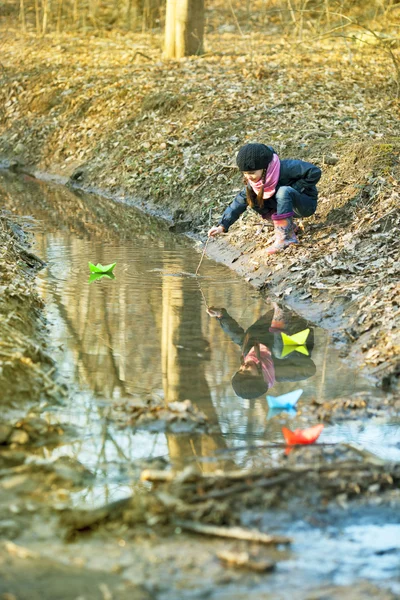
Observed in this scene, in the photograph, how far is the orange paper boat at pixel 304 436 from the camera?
4.59 metres

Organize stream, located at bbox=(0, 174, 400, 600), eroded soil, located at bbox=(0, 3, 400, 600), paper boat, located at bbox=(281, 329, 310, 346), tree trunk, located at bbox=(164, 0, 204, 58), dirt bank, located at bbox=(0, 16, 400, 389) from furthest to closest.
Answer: tree trunk, located at bbox=(164, 0, 204, 58) < dirt bank, located at bbox=(0, 16, 400, 389) < paper boat, located at bbox=(281, 329, 310, 346) < stream, located at bbox=(0, 174, 400, 600) < eroded soil, located at bbox=(0, 3, 400, 600)

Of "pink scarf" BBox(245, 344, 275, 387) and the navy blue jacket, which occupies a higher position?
the navy blue jacket

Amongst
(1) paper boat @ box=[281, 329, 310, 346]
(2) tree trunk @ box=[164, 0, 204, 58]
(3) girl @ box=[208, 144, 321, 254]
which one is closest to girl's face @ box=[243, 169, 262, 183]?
(3) girl @ box=[208, 144, 321, 254]

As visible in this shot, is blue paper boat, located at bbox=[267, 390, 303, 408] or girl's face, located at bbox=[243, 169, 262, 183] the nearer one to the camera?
blue paper boat, located at bbox=[267, 390, 303, 408]

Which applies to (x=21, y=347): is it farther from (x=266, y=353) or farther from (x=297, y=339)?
(x=297, y=339)

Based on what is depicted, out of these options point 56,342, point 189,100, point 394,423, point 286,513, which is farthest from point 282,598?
point 189,100

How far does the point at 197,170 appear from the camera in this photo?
1237cm

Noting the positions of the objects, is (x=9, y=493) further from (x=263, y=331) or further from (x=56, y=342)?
(x=263, y=331)

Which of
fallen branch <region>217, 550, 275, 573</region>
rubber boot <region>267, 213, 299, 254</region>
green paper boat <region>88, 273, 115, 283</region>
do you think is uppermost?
rubber boot <region>267, 213, 299, 254</region>

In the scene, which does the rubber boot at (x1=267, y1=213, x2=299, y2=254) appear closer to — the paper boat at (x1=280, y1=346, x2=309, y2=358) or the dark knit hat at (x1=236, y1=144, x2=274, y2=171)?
the dark knit hat at (x1=236, y1=144, x2=274, y2=171)

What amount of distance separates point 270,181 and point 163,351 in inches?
112

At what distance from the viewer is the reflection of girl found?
5.92 metres

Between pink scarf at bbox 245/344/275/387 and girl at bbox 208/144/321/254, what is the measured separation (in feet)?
6.77

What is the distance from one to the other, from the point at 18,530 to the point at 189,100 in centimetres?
1207
